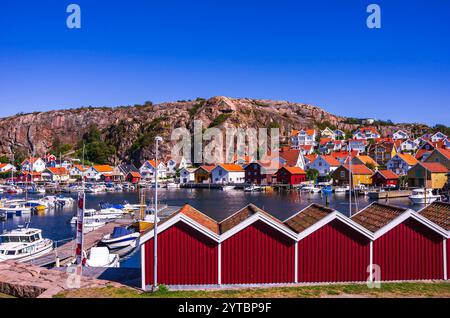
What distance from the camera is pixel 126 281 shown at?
18.5 meters

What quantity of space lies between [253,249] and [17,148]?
173m

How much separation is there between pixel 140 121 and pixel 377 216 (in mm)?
151255

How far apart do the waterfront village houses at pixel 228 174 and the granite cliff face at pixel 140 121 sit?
129 ft

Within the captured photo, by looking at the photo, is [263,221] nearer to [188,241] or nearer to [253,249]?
[253,249]

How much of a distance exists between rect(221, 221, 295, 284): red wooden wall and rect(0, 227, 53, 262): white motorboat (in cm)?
2044

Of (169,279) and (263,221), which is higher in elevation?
(263,221)

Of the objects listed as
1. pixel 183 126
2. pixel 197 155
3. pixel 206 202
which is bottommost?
pixel 206 202

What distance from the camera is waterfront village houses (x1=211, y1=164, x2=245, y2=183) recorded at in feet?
346

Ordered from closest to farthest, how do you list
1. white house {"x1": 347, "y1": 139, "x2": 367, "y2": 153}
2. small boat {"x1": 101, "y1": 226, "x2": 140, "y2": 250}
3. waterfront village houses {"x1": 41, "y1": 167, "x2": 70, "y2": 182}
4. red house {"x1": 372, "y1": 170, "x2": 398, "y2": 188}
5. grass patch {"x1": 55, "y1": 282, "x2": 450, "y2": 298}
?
grass patch {"x1": 55, "y1": 282, "x2": 450, "y2": 298}
small boat {"x1": 101, "y1": 226, "x2": 140, "y2": 250}
red house {"x1": 372, "y1": 170, "x2": 398, "y2": 188}
waterfront village houses {"x1": 41, "y1": 167, "x2": 70, "y2": 182}
white house {"x1": 347, "y1": 139, "x2": 367, "y2": 153}

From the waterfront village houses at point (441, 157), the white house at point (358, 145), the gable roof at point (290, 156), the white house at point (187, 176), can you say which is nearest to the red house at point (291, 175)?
the gable roof at point (290, 156)

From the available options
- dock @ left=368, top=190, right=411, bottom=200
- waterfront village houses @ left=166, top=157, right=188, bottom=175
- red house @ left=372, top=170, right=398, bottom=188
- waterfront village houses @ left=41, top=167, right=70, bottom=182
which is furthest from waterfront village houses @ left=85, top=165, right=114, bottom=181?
dock @ left=368, top=190, right=411, bottom=200

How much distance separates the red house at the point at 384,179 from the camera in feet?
272

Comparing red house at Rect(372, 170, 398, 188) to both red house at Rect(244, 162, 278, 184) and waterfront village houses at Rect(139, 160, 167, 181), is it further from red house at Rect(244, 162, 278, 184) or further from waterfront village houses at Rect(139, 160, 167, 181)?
waterfront village houses at Rect(139, 160, 167, 181)
